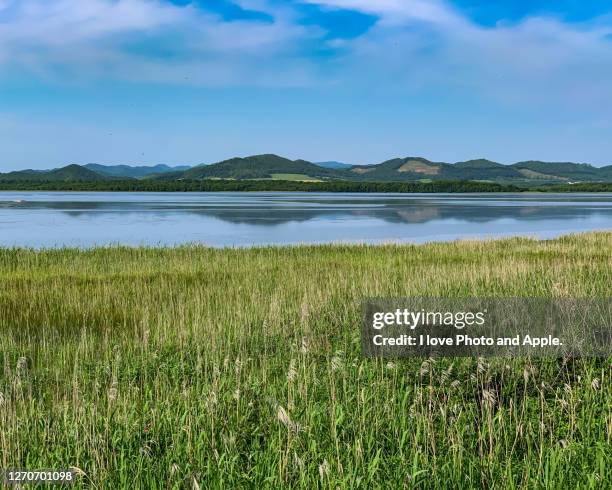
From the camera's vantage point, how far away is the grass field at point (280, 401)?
643cm

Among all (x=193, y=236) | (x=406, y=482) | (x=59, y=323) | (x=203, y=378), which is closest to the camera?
(x=406, y=482)

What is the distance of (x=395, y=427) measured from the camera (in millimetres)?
7367

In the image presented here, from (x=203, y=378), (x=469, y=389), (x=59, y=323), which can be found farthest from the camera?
(x=59, y=323)

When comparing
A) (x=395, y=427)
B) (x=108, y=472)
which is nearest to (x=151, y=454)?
(x=108, y=472)

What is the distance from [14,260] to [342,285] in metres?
16.0

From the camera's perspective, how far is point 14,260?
27484mm

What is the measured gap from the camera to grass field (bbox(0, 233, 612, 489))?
6.43 m

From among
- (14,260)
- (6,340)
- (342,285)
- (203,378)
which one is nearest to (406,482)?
(203,378)

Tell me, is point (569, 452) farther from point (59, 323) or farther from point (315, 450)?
point (59, 323)

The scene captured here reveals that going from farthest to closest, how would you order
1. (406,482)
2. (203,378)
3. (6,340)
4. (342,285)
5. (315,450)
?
(342,285) < (6,340) < (203,378) < (315,450) < (406,482)

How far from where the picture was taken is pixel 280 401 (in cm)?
852

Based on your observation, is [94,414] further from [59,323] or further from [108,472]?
[59,323]

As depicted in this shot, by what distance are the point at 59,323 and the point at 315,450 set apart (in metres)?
10.2

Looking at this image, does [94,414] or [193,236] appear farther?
[193,236]
